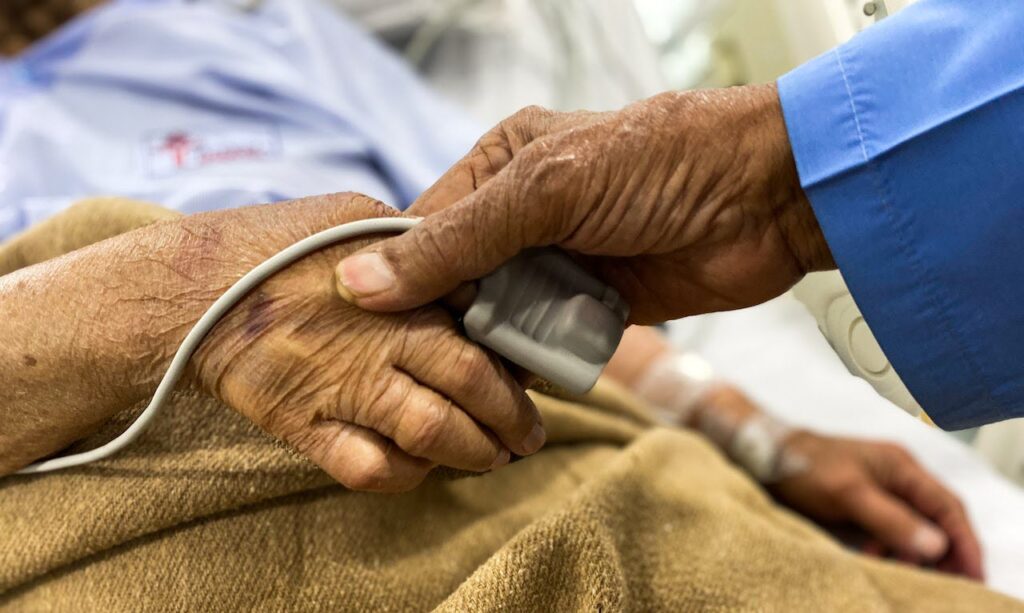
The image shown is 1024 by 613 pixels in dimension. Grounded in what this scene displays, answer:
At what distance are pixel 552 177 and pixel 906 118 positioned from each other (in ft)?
0.76

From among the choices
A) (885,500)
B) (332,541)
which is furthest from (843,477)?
(332,541)

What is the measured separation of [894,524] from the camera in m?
0.96

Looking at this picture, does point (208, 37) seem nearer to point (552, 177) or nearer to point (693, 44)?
point (693, 44)

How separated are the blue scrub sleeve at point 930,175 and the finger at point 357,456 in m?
0.32

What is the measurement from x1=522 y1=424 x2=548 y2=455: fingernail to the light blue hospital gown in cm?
48

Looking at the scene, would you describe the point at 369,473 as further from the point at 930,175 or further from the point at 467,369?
the point at 930,175

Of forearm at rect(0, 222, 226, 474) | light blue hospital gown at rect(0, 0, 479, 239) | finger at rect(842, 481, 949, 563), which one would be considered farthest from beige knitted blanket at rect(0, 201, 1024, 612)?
light blue hospital gown at rect(0, 0, 479, 239)

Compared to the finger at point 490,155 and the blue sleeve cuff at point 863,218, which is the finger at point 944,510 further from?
the finger at point 490,155

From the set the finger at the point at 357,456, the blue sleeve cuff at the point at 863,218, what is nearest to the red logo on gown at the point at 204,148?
the finger at the point at 357,456

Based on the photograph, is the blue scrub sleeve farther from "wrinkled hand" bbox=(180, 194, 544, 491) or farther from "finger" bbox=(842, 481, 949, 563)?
"finger" bbox=(842, 481, 949, 563)

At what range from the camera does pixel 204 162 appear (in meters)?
1.04

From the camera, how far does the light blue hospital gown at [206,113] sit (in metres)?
1.02

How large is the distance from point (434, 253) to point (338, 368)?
0.10 metres

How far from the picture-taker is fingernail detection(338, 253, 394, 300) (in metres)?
0.49
